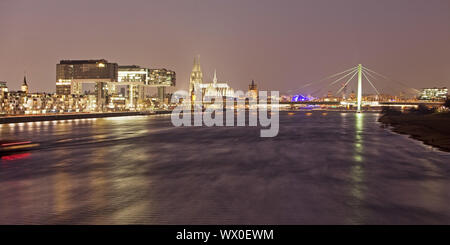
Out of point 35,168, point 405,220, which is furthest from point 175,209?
point 35,168

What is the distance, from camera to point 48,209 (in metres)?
11.5

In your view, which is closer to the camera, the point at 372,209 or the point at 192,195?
the point at 372,209

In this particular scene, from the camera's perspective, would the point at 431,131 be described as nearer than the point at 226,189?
No

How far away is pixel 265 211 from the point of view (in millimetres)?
11227

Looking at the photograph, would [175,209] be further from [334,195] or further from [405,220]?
[405,220]

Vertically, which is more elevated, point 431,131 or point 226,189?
point 431,131

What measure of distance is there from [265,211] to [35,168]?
15.3 metres

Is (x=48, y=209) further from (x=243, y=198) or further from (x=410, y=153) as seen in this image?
(x=410, y=153)

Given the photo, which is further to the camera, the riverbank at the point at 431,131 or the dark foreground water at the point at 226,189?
the riverbank at the point at 431,131

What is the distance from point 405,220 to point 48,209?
11455 millimetres

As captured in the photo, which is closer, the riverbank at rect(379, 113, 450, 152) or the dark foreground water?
the dark foreground water
